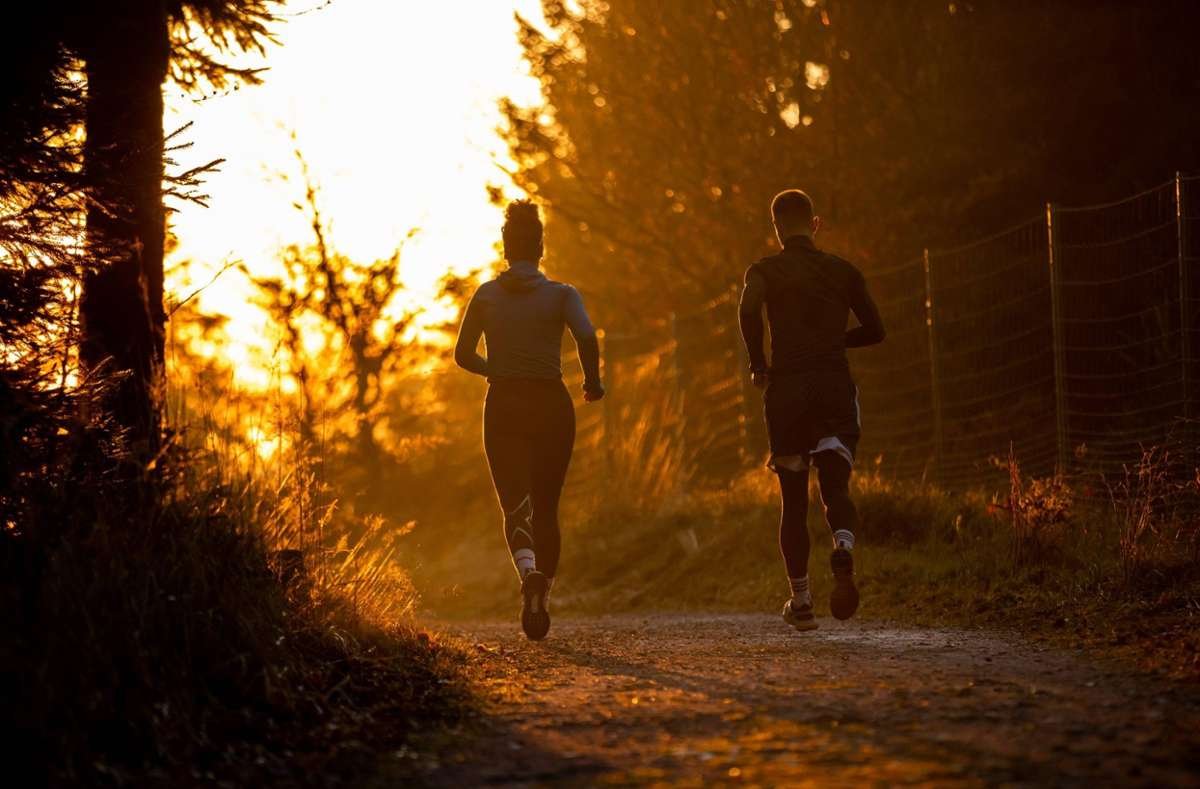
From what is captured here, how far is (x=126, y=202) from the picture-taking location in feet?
23.5

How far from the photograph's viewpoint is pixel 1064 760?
436 centimetres

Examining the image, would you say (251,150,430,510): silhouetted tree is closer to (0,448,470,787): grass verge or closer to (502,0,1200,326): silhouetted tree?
(502,0,1200,326): silhouetted tree

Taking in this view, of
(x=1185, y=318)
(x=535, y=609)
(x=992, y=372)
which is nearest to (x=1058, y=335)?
(x=1185, y=318)

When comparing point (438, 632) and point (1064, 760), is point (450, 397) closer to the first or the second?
point (438, 632)

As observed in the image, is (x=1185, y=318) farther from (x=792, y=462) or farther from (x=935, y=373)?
(x=792, y=462)

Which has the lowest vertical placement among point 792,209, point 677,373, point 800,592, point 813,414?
point 800,592

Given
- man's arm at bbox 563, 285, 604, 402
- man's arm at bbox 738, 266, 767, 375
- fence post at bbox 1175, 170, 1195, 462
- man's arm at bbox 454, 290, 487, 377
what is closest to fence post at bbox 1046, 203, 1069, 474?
fence post at bbox 1175, 170, 1195, 462

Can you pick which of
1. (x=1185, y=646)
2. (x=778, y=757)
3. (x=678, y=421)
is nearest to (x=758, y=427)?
(x=678, y=421)

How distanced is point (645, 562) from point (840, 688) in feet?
31.0

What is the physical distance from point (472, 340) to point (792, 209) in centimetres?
182

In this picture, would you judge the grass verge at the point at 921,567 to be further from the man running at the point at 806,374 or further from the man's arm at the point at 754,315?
the man's arm at the point at 754,315

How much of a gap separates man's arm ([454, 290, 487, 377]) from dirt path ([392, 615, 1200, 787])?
1.66 m

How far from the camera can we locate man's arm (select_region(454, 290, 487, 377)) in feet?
26.9

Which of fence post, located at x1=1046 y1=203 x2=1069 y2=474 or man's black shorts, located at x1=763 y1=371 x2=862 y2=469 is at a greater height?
fence post, located at x1=1046 y1=203 x2=1069 y2=474
